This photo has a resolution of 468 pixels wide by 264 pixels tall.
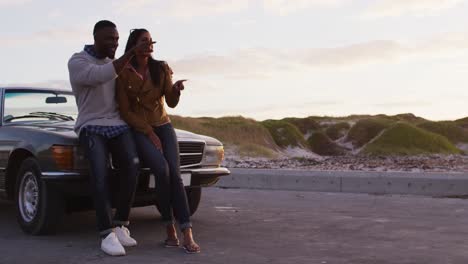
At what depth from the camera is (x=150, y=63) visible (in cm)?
584

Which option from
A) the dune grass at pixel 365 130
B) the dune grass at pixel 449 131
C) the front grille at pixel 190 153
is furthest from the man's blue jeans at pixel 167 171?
the dune grass at pixel 449 131

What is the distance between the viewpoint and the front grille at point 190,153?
677 centimetres

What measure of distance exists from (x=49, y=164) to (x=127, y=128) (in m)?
0.87

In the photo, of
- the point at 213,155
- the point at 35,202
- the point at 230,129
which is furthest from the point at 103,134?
the point at 230,129

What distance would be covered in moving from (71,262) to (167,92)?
1.52 meters

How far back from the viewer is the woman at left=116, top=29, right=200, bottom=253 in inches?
223

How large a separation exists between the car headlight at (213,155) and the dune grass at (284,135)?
55723mm

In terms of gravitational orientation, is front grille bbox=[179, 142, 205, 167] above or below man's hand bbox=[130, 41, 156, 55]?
below

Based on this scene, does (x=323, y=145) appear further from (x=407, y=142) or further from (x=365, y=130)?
(x=407, y=142)

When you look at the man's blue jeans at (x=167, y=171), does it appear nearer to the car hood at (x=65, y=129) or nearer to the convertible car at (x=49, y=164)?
the convertible car at (x=49, y=164)

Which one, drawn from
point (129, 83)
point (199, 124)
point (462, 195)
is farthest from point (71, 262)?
point (199, 124)

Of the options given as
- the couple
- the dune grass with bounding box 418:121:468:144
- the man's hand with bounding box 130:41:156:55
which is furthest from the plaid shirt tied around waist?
the dune grass with bounding box 418:121:468:144

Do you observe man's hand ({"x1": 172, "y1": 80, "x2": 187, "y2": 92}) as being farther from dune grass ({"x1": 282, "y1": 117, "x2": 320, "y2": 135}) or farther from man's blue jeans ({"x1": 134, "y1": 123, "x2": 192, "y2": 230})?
dune grass ({"x1": 282, "y1": 117, "x2": 320, "y2": 135})

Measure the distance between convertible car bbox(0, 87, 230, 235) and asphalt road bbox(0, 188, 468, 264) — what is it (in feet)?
0.87
